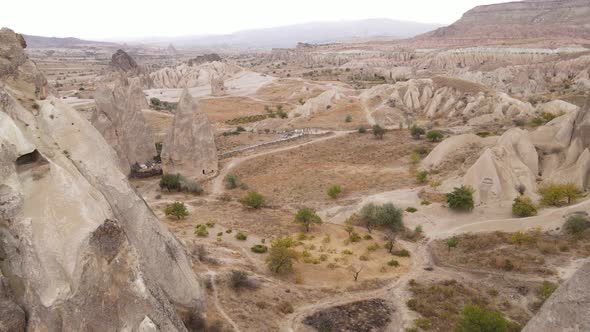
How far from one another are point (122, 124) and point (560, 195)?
3528 centimetres

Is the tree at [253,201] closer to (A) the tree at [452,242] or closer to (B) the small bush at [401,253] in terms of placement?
(B) the small bush at [401,253]

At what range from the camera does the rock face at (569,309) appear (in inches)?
430

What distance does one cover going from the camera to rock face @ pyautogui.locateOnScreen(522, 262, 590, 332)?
1093cm

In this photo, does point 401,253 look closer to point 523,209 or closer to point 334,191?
point 523,209

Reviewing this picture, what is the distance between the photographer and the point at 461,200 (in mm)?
28828

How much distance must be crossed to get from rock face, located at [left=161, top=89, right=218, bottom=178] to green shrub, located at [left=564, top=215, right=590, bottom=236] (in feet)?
93.2

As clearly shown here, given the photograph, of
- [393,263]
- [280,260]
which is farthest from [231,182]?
[393,263]

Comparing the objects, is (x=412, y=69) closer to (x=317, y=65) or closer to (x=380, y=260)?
(x=317, y=65)

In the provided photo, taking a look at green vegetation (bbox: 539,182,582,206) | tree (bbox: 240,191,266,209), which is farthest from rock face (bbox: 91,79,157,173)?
green vegetation (bbox: 539,182,582,206)

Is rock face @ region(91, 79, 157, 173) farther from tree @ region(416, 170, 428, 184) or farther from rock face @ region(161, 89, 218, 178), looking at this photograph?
tree @ region(416, 170, 428, 184)

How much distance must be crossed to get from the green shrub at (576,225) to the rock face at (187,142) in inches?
1118

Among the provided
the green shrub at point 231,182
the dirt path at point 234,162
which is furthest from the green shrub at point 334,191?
the dirt path at point 234,162

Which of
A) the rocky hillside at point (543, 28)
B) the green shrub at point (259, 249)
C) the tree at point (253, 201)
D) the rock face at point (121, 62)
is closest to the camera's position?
the green shrub at point (259, 249)

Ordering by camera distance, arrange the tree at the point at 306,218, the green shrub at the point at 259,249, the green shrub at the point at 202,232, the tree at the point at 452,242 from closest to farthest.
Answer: the green shrub at the point at 259,249 → the tree at the point at 452,242 → the green shrub at the point at 202,232 → the tree at the point at 306,218
